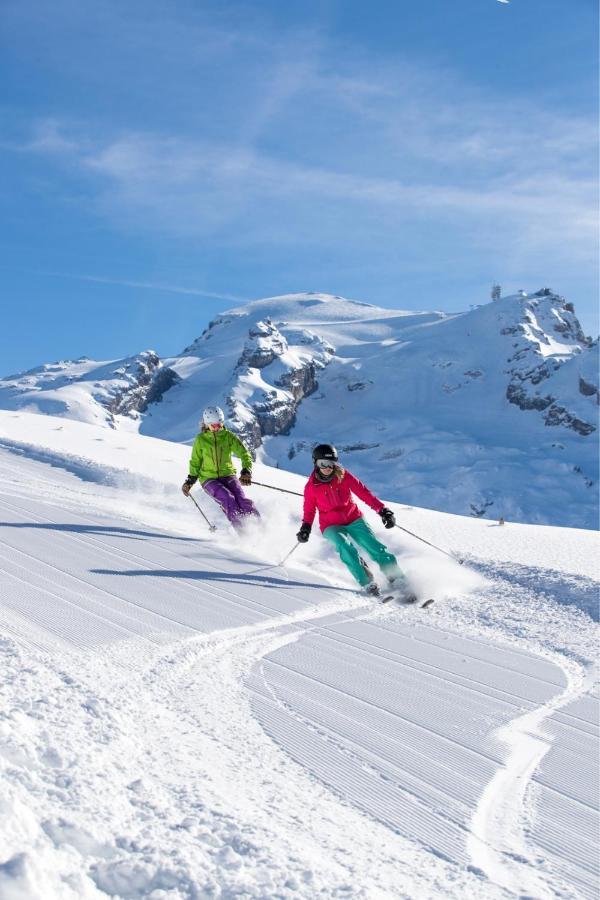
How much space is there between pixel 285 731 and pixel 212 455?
765 cm

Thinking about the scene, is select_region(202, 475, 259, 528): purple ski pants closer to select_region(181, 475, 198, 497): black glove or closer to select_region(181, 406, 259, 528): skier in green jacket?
select_region(181, 406, 259, 528): skier in green jacket

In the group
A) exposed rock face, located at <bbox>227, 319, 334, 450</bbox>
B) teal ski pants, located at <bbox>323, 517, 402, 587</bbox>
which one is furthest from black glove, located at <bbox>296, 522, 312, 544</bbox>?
exposed rock face, located at <bbox>227, 319, 334, 450</bbox>

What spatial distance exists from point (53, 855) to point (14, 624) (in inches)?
114

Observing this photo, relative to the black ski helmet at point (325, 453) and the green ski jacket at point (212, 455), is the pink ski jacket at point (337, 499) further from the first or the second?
the green ski jacket at point (212, 455)

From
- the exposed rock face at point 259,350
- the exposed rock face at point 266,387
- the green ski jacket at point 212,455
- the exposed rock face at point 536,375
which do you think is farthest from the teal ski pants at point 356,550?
the exposed rock face at point 259,350

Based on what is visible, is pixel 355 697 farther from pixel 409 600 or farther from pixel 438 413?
pixel 438 413

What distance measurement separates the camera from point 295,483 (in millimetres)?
16516

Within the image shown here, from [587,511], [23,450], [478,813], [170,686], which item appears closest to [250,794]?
[478,813]

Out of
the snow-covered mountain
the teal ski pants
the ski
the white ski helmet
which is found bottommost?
the ski

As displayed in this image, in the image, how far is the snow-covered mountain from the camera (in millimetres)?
139000

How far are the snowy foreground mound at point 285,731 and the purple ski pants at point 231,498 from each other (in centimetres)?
229

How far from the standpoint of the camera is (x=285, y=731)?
398cm

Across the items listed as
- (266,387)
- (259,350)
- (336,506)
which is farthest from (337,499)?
(259,350)

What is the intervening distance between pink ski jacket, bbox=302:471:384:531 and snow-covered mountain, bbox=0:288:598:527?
124 m
